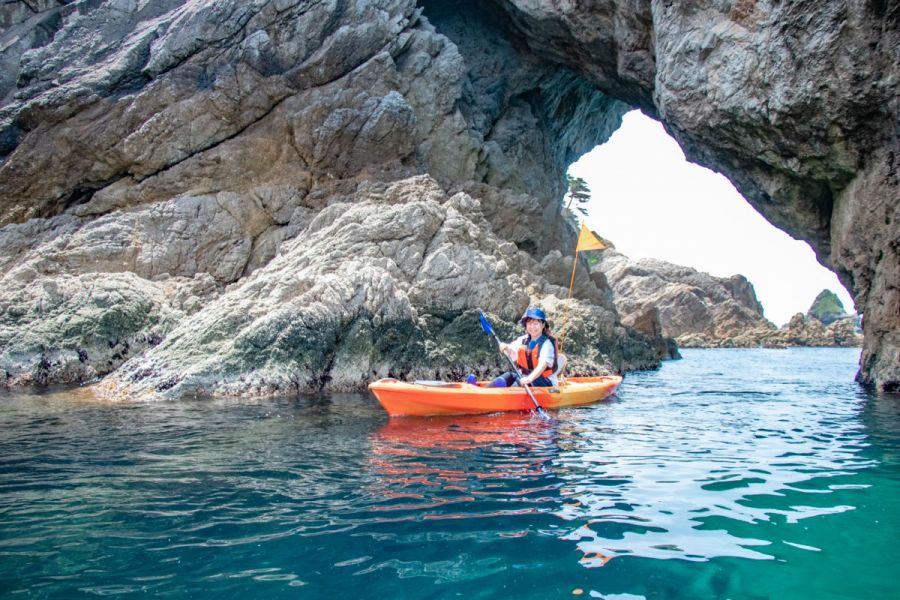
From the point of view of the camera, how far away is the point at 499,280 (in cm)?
1670

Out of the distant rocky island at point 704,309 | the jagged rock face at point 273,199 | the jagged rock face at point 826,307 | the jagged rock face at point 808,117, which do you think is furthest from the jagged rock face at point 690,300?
the jagged rock face at point 808,117

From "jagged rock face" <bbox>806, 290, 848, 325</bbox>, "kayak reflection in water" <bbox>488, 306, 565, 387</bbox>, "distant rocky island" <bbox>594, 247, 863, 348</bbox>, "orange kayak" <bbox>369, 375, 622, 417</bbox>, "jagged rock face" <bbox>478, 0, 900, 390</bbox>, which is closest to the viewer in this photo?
"orange kayak" <bbox>369, 375, 622, 417</bbox>

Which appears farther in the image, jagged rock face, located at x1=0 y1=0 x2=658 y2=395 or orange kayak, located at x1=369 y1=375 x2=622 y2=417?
jagged rock face, located at x1=0 y1=0 x2=658 y2=395

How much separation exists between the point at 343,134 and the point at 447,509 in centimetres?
1804

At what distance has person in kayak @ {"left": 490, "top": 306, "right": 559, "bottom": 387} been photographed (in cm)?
1099

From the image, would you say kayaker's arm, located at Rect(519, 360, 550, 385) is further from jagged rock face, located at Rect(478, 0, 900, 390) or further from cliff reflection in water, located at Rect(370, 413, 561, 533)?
jagged rock face, located at Rect(478, 0, 900, 390)

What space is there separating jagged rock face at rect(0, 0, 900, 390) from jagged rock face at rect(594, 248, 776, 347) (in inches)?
1304

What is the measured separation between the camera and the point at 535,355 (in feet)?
36.9

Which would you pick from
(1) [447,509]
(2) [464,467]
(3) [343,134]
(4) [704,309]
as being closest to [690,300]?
(4) [704,309]

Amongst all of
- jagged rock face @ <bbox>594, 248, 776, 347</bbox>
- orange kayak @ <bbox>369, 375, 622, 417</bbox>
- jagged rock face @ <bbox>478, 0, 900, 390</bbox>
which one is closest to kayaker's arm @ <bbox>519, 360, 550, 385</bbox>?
orange kayak @ <bbox>369, 375, 622, 417</bbox>

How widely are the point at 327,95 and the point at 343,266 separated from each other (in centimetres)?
915

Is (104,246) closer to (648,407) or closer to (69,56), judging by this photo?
(69,56)

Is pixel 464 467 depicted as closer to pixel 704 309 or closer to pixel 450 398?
pixel 450 398

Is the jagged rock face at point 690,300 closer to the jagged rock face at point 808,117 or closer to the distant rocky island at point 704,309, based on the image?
Result: the distant rocky island at point 704,309
